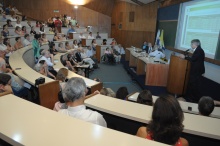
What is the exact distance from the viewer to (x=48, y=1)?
1291 cm

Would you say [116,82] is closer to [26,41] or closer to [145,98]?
[26,41]

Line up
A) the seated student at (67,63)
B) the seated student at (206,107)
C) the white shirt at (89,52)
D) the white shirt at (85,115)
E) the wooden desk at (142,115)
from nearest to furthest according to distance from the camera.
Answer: the wooden desk at (142,115), the white shirt at (85,115), the seated student at (206,107), the seated student at (67,63), the white shirt at (89,52)

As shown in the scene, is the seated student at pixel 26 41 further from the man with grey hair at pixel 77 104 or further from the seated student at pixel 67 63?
the man with grey hair at pixel 77 104

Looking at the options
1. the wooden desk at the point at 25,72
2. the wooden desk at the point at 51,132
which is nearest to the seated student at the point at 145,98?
the wooden desk at the point at 51,132

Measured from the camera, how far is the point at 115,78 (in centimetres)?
661

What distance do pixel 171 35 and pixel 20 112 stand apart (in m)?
7.04

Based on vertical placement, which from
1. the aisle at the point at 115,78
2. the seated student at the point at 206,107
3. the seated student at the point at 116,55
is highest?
the seated student at the point at 206,107

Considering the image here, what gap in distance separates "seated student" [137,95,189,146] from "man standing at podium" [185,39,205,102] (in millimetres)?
3223

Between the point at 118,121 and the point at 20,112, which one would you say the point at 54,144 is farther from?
the point at 118,121

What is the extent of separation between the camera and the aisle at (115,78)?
18.7 ft

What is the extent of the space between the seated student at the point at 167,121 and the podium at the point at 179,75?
3282 millimetres

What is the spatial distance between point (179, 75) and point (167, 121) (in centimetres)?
345

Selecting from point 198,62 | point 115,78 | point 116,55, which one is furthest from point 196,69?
point 116,55

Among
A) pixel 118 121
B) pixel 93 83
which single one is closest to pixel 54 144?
pixel 118 121
